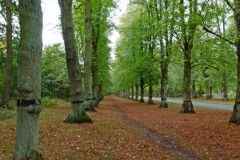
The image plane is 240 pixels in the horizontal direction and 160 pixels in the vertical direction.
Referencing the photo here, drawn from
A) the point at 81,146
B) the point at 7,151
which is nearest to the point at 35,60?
the point at 7,151

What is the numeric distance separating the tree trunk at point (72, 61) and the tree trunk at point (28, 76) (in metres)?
8.07

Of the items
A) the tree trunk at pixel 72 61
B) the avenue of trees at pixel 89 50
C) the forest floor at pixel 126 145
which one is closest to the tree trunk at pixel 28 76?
the avenue of trees at pixel 89 50

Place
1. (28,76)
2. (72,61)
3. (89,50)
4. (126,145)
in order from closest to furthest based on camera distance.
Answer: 1. (28,76)
2. (126,145)
3. (72,61)
4. (89,50)

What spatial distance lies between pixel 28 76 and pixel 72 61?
27.7 ft

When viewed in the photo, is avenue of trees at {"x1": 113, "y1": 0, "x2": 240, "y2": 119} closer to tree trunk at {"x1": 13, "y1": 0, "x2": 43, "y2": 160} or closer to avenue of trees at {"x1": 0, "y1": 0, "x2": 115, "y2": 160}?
avenue of trees at {"x1": 0, "y1": 0, "x2": 115, "y2": 160}

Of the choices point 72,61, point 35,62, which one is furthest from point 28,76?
point 72,61

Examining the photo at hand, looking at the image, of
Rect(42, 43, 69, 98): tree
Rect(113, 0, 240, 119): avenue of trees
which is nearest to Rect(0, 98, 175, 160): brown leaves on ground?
Rect(113, 0, 240, 119): avenue of trees

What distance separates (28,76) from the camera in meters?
5.71

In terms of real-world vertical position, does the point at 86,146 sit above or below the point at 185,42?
below

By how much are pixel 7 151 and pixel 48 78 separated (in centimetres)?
3597

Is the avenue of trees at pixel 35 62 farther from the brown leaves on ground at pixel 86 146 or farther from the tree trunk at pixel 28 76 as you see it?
the brown leaves on ground at pixel 86 146

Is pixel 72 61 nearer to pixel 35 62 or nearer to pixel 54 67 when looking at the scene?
pixel 35 62

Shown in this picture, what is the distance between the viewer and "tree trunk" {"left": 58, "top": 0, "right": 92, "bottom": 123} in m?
13.8

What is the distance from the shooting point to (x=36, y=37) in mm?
5805
